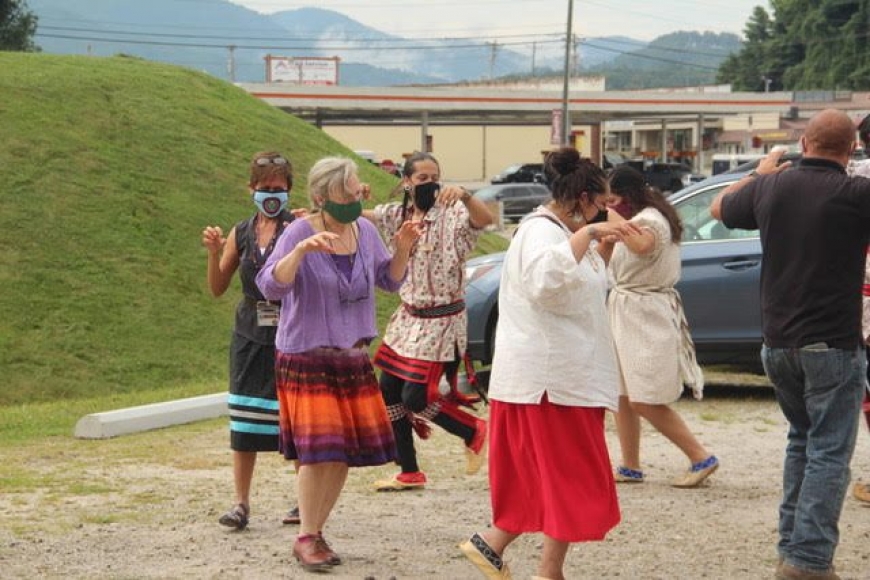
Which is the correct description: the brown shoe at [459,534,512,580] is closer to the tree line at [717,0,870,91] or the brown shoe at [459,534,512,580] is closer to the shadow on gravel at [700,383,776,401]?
the shadow on gravel at [700,383,776,401]

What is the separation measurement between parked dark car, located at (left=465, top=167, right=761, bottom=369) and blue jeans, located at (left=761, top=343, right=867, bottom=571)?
17.5 feet

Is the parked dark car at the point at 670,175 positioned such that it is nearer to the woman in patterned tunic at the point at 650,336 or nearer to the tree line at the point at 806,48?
the tree line at the point at 806,48

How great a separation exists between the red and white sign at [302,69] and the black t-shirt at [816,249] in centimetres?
8613

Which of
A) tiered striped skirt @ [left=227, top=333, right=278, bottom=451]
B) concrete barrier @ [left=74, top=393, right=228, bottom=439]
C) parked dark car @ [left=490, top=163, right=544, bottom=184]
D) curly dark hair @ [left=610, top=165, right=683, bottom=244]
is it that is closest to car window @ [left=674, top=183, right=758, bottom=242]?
curly dark hair @ [left=610, top=165, right=683, bottom=244]

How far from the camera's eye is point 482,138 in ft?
302

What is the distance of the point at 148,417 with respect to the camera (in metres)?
10.6

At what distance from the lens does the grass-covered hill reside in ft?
47.5

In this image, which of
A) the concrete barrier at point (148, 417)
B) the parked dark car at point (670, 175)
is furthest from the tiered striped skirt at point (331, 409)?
the parked dark car at point (670, 175)

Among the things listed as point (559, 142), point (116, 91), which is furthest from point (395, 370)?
point (559, 142)

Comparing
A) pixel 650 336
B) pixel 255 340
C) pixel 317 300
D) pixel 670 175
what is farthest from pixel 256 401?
pixel 670 175

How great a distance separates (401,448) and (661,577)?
2263 mm

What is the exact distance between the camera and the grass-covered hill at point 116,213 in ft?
47.5

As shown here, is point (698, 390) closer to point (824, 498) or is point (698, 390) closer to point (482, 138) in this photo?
point (824, 498)

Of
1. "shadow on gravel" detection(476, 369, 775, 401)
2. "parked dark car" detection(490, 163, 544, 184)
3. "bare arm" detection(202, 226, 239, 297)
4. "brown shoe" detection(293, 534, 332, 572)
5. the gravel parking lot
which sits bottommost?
"parked dark car" detection(490, 163, 544, 184)
